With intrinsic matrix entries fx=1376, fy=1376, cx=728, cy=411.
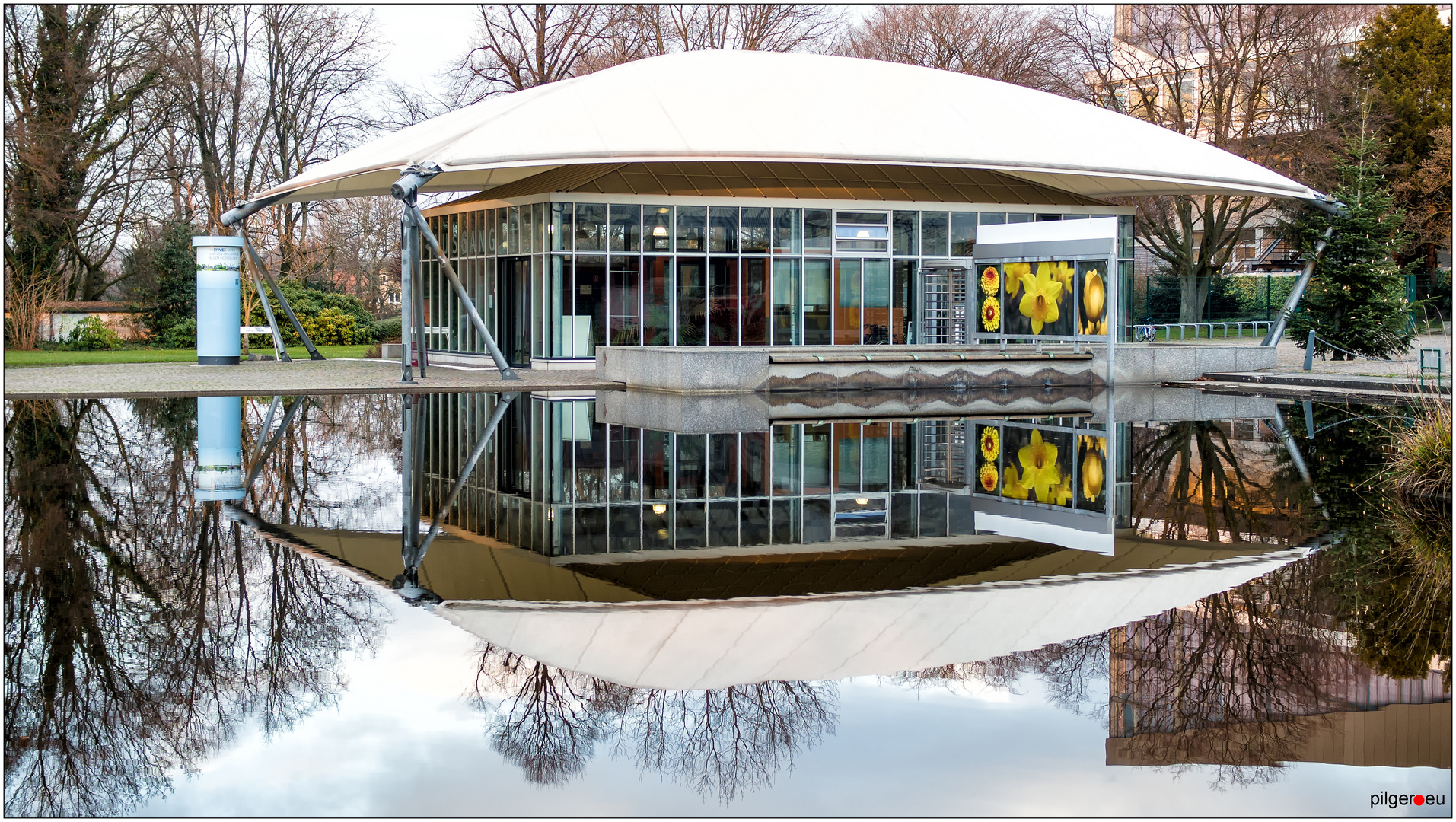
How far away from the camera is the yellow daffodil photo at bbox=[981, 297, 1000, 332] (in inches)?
1131

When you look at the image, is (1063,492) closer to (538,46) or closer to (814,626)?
(814,626)

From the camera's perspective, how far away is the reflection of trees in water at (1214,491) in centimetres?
998

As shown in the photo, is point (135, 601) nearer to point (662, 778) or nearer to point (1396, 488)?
point (662, 778)

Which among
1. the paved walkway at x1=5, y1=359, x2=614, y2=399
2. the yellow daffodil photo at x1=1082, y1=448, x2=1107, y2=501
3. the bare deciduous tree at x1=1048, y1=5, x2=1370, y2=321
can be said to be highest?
the bare deciduous tree at x1=1048, y1=5, x2=1370, y2=321

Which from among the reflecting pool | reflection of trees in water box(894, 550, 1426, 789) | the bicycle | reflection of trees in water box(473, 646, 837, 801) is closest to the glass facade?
the bicycle

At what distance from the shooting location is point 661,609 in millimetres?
7285

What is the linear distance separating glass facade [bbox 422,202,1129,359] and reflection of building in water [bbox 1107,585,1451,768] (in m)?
23.3

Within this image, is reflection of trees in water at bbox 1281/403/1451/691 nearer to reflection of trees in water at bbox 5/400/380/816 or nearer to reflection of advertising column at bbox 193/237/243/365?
reflection of trees in water at bbox 5/400/380/816

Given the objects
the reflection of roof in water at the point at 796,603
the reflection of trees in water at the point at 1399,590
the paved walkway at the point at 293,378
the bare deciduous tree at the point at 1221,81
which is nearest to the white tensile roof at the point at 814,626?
the reflection of roof in water at the point at 796,603

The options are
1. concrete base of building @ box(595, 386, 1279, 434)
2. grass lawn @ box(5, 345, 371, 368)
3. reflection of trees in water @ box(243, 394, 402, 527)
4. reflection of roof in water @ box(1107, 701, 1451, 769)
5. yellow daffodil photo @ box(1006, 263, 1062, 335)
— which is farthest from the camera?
grass lawn @ box(5, 345, 371, 368)

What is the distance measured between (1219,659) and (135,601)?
5.56 m

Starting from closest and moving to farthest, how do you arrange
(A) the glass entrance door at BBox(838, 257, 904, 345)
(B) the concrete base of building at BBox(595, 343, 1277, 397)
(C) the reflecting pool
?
(C) the reflecting pool → (B) the concrete base of building at BBox(595, 343, 1277, 397) → (A) the glass entrance door at BBox(838, 257, 904, 345)

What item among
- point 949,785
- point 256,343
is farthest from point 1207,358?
point 256,343

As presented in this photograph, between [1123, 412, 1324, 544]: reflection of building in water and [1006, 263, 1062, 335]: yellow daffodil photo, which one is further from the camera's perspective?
[1006, 263, 1062, 335]: yellow daffodil photo
